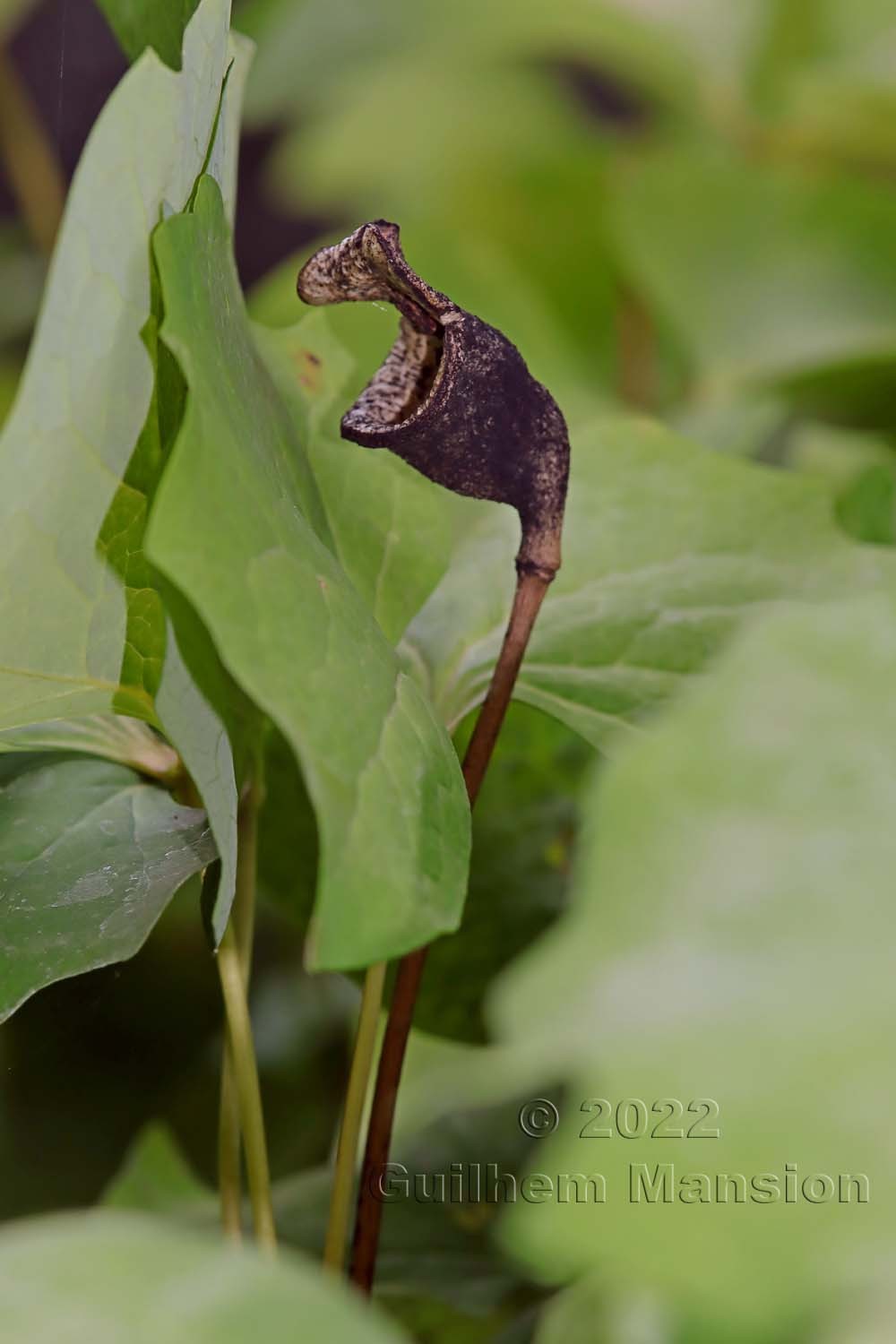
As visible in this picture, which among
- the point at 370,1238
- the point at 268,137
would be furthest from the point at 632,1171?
the point at 268,137

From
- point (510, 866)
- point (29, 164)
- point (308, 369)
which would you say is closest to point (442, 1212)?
point (510, 866)

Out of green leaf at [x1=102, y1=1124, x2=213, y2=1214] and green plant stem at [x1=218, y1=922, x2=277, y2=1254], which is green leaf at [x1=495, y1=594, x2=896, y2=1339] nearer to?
green plant stem at [x1=218, y1=922, x2=277, y2=1254]

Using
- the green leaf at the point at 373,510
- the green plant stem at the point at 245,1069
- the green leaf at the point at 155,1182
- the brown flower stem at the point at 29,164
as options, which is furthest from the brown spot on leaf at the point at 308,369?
the brown flower stem at the point at 29,164

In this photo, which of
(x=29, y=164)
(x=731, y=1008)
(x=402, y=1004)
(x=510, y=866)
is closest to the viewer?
(x=731, y=1008)

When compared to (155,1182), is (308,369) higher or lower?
higher

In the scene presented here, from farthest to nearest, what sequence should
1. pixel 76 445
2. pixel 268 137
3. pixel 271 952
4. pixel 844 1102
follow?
pixel 268 137 < pixel 271 952 < pixel 76 445 < pixel 844 1102

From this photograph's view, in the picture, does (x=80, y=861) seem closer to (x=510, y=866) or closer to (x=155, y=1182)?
(x=510, y=866)

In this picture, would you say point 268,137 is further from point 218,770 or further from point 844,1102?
point 844,1102
